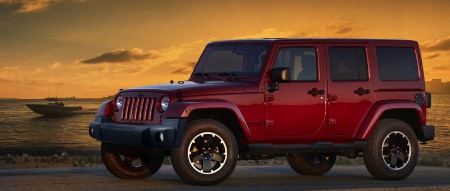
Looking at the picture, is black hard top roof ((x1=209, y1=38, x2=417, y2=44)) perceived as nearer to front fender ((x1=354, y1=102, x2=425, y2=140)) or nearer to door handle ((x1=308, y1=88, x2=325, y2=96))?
door handle ((x1=308, y1=88, x2=325, y2=96))

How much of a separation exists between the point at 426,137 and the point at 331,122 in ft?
6.37

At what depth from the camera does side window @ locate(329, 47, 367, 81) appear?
39.6 feet

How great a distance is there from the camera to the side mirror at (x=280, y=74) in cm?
1111

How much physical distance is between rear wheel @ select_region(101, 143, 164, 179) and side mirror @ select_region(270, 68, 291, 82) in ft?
7.39

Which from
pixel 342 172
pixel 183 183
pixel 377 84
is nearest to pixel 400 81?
pixel 377 84

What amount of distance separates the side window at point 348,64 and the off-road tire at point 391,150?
827 millimetres

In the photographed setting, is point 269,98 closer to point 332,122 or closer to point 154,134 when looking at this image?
point 332,122

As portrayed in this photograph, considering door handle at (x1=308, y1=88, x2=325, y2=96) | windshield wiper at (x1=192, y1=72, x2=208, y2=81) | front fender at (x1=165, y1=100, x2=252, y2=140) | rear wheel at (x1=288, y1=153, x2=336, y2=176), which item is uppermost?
windshield wiper at (x1=192, y1=72, x2=208, y2=81)

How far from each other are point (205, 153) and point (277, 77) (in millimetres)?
1421

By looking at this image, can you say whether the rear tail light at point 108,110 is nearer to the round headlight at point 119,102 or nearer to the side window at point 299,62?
the round headlight at point 119,102

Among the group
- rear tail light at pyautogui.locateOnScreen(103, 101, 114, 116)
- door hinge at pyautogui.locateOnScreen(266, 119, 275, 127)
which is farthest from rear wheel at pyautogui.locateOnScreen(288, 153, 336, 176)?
rear tail light at pyautogui.locateOnScreen(103, 101, 114, 116)

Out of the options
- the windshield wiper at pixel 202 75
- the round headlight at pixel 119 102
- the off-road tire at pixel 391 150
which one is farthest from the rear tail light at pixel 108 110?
the off-road tire at pixel 391 150

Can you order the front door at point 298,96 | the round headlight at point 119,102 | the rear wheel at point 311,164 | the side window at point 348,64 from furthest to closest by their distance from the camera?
the rear wheel at point 311,164, the side window at point 348,64, the round headlight at point 119,102, the front door at point 298,96

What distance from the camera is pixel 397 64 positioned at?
1274 cm
